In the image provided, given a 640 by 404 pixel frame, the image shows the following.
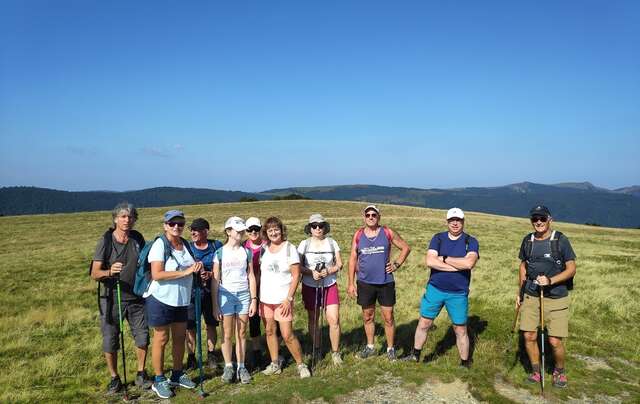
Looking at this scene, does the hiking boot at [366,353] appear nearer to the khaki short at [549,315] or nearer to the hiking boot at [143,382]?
the khaki short at [549,315]

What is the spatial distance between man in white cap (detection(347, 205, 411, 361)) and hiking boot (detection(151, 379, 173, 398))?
317cm

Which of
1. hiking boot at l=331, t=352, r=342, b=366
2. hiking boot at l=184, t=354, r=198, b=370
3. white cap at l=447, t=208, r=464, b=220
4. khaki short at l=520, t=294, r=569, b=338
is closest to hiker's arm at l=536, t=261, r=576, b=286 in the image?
khaki short at l=520, t=294, r=569, b=338

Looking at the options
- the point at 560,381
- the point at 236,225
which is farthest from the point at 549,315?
the point at 236,225

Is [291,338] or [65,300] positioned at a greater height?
[291,338]

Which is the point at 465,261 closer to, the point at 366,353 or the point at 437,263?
the point at 437,263

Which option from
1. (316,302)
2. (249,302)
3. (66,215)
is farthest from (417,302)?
(66,215)

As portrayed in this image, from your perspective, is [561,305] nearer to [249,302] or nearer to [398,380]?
[398,380]

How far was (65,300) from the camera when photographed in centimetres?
1350

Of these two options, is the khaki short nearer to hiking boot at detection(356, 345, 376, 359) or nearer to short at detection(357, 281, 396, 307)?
short at detection(357, 281, 396, 307)

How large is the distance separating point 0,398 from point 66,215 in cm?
5235

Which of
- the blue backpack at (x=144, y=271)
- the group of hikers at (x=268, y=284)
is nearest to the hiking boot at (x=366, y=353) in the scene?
the group of hikers at (x=268, y=284)

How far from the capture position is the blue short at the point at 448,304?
6.63m

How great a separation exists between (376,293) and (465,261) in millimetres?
1653

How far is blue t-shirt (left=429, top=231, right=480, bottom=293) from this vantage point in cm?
660
